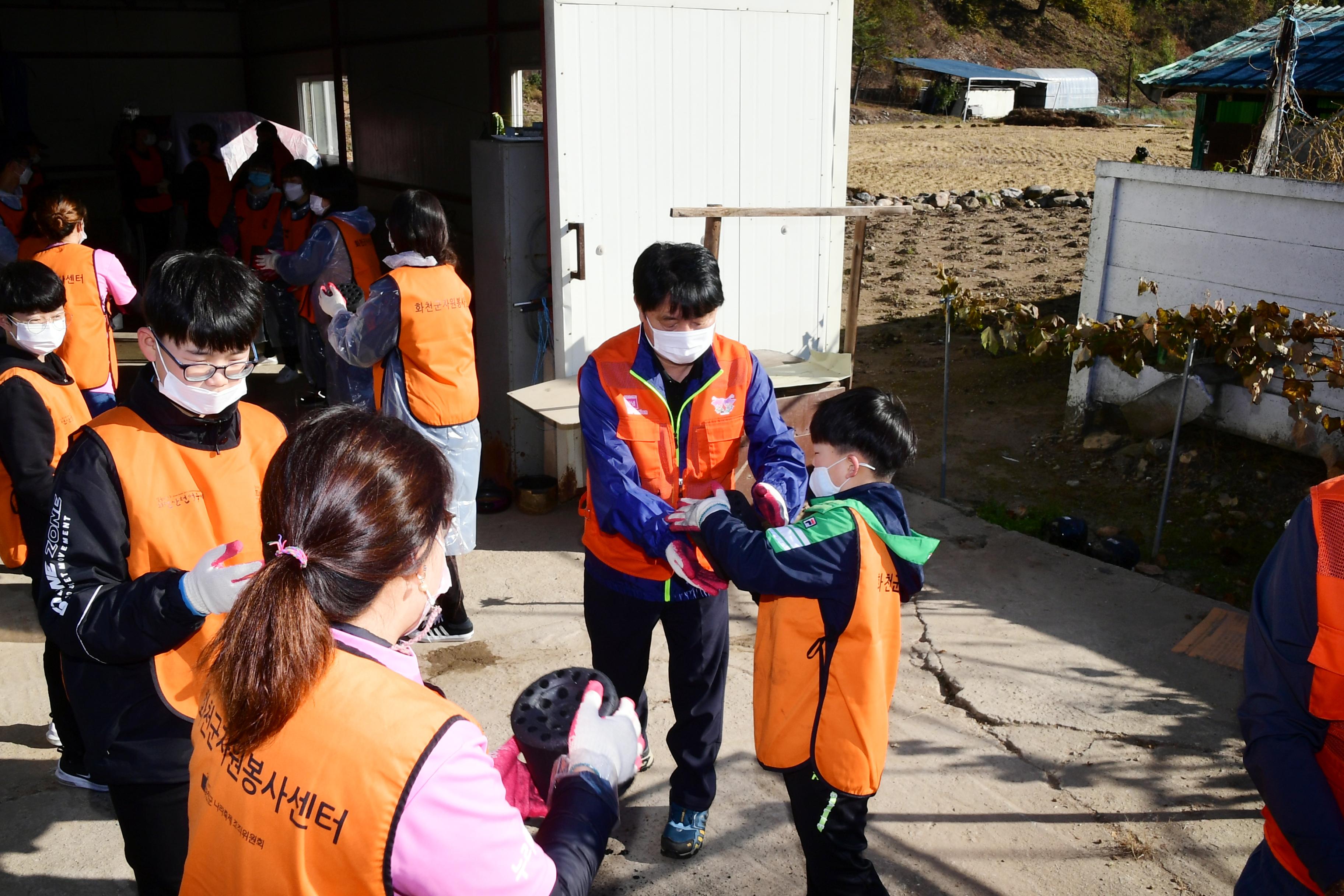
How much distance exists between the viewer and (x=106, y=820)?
10.6 ft

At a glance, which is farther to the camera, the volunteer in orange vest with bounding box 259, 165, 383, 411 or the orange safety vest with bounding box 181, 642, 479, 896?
the volunteer in orange vest with bounding box 259, 165, 383, 411

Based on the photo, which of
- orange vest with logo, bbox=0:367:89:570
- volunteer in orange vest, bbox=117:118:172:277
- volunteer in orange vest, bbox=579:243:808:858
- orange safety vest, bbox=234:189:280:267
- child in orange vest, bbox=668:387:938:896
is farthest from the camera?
volunteer in orange vest, bbox=117:118:172:277

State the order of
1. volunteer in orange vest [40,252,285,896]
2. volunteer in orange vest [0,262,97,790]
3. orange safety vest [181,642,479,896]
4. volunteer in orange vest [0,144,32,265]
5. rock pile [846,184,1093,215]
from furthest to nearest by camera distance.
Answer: rock pile [846,184,1093,215], volunteer in orange vest [0,144,32,265], volunteer in orange vest [0,262,97,790], volunteer in orange vest [40,252,285,896], orange safety vest [181,642,479,896]

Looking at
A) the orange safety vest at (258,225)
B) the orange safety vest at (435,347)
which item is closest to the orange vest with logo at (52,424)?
Answer: the orange safety vest at (435,347)

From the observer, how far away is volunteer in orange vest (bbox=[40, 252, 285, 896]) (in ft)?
6.13

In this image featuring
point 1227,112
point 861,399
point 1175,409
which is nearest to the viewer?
point 861,399

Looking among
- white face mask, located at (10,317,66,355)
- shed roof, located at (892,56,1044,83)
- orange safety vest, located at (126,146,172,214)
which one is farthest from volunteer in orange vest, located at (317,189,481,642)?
shed roof, located at (892,56,1044,83)

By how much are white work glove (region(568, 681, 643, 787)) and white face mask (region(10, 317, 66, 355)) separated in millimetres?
2605

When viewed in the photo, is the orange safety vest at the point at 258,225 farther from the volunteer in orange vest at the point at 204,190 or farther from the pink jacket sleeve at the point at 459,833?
the pink jacket sleeve at the point at 459,833

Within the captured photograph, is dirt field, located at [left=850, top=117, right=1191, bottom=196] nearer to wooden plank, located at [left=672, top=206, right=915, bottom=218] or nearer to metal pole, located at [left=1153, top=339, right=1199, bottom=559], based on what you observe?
metal pole, located at [left=1153, top=339, right=1199, bottom=559]

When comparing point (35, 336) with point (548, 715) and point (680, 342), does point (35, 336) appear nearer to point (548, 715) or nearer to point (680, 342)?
point (680, 342)

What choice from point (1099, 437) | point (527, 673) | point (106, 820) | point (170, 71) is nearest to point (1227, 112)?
point (1099, 437)

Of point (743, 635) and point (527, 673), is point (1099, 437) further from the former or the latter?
point (527, 673)

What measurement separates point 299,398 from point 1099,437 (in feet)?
18.9
